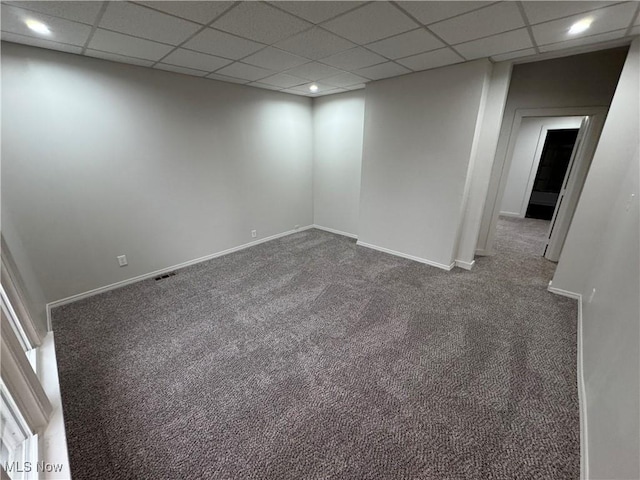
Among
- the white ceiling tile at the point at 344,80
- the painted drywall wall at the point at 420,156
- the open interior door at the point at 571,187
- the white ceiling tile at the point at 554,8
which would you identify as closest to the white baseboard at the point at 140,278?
the painted drywall wall at the point at 420,156

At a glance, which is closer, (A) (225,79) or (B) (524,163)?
(A) (225,79)

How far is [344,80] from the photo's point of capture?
3.54 m

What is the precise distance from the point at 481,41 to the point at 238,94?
9.73 feet

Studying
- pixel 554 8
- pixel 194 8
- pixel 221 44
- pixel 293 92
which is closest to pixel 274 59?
pixel 221 44

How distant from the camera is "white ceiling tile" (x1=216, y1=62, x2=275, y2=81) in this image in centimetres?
292

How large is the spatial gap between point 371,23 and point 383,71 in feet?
4.41

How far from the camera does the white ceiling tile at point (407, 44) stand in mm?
2160

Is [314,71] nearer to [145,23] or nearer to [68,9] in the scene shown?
[145,23]

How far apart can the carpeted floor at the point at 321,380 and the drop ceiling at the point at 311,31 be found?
241 cm

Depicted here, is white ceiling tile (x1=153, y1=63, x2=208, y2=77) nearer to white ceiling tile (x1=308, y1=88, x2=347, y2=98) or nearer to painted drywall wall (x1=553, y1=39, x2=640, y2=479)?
white ceiling tile (x1=308, y1=88, x2=347, y2=98)

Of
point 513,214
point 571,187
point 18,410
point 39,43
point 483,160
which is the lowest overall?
point 513,214

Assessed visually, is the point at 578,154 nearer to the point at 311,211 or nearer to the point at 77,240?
the point at 311,211

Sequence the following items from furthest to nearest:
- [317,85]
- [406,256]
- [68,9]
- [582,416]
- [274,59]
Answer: [406,256], [317,85], [274,59], [68,9], [582,416]

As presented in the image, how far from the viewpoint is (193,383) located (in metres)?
1.85
